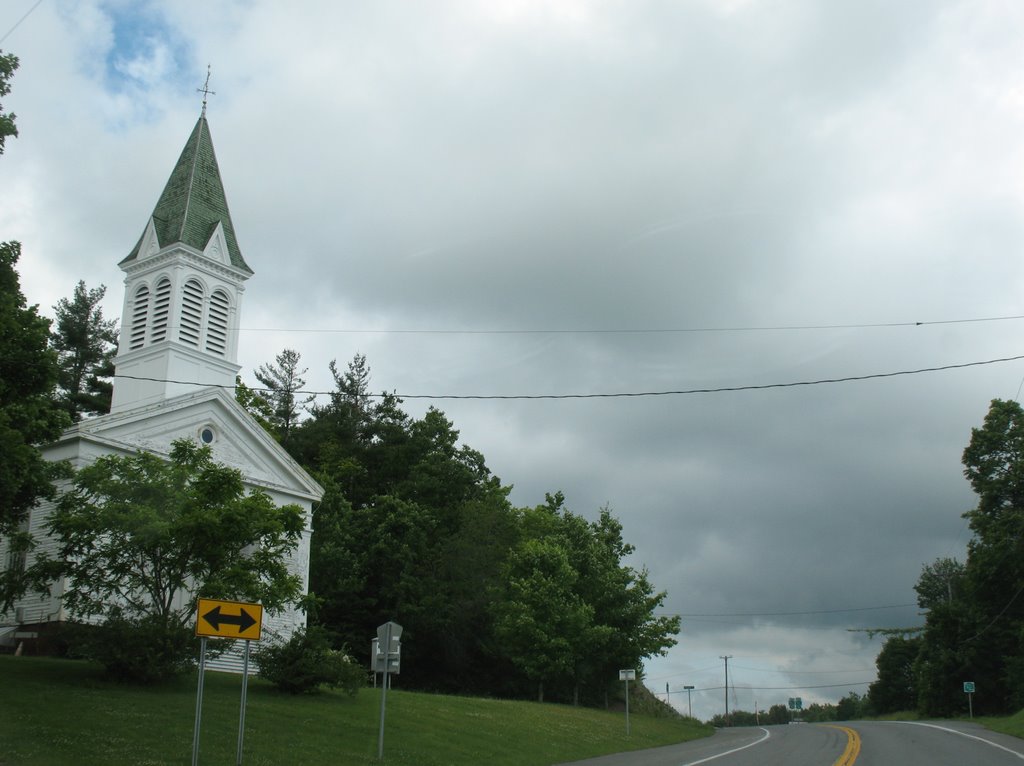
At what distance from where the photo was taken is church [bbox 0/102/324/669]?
3694 centimetres

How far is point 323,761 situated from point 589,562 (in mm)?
31048

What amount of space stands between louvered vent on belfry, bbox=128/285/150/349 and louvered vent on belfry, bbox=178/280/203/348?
1.68 m

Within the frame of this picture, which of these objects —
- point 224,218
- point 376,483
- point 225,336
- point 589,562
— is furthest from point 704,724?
point 224,218

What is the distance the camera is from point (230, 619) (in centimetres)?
1497

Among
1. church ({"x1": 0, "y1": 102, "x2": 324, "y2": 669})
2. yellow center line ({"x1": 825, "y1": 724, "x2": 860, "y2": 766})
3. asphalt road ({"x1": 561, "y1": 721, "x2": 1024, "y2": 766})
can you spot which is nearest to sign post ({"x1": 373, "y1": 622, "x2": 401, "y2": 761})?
asphalt road ({"x1": 561, "y1": 721, "x2": 1024, "y2": 766})

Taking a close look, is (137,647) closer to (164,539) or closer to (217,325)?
(164,539)

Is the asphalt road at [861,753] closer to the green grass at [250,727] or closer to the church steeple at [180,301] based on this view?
the green grass at [250,727]

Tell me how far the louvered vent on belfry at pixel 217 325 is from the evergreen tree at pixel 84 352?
82.6 feet

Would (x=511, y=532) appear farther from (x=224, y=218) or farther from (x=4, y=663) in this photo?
(x=4, y=663)

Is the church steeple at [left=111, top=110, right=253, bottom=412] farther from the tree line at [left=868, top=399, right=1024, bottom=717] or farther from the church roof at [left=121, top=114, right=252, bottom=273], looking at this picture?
the tree line at [left=868, top=399, right=1024, bottom=717]

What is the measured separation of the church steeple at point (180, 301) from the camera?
38.9 m

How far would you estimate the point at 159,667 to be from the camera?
78.6 feet

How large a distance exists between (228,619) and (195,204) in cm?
3106

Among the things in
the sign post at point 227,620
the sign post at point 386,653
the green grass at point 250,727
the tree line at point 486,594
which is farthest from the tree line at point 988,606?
the sign post at point 227,620
